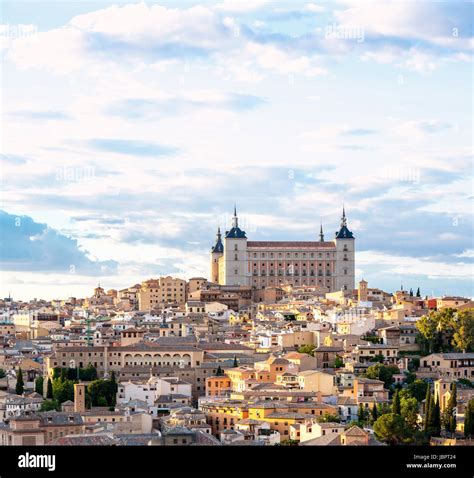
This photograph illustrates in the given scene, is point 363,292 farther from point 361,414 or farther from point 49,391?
point 361,414

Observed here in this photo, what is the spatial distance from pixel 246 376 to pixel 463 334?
623cm

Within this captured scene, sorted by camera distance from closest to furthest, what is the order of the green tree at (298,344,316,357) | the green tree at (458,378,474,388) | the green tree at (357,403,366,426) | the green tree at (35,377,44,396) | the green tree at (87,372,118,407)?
the green tree at (357,403,366,426), the green tree at (87,372,118,407), the green tree at (458,378,474,388), the green tree at (35,377,44,396), the green tree at (298,344,316,357)

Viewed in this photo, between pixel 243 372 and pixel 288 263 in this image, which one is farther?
pixel 288 263

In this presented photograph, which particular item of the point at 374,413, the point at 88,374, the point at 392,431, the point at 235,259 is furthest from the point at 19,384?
the point at 235,259

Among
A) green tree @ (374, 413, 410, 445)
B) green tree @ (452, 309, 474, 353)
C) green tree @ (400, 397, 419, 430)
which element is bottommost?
green tree @ (374, 413, 410, 445)

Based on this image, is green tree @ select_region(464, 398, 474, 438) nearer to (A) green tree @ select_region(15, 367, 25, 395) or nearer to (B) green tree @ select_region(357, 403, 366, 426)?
(B) green tree @ select_region(357, 403, 366, 426)

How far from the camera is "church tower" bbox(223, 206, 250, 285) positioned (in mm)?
63344

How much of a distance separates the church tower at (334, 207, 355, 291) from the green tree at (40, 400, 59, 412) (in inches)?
1453

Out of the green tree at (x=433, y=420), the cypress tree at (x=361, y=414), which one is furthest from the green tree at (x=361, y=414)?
the green tree at (x=433, y=420)

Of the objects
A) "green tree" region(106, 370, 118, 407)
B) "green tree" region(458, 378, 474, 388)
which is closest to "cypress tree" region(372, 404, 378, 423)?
"green tree" region(458, 378, 474, 388)

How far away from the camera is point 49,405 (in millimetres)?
26750

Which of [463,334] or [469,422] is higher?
[463,334]

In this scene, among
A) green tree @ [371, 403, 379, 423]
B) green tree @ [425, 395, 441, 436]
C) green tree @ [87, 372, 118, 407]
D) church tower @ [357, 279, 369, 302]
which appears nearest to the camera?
green tree @ [425, 395, 441, 436]
